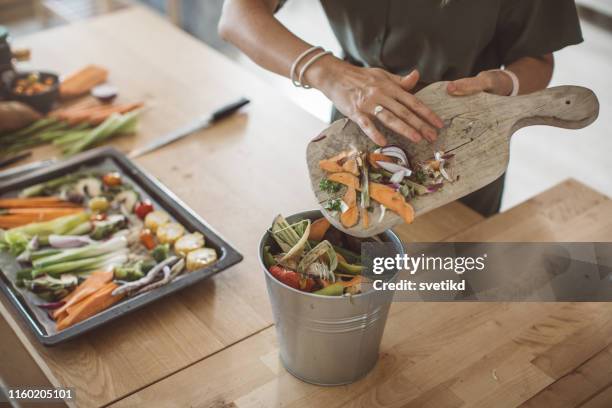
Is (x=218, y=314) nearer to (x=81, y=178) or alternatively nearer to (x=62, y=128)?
(x=81, y=178)

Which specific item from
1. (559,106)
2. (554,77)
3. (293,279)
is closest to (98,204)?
(293,279)

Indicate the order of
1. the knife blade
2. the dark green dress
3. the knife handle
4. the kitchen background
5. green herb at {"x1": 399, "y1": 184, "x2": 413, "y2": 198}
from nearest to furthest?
green herb at {"x1": 399, "y1": 184, "x2": 413, "y2": 198} → the dark green dress → the knife blade → the knife handle → the kitchen background

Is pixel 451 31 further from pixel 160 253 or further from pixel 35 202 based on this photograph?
pixel 35 202

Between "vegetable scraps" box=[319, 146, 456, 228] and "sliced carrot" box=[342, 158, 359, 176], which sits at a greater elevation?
"sliced carrot" box=[342, 158, 359, 176]

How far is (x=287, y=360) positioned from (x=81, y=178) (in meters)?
0.83

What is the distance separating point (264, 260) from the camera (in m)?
1.20

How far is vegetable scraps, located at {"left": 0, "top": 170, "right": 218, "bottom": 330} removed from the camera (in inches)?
57.4

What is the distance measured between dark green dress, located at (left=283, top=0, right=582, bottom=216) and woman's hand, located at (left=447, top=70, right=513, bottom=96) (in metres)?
0.22

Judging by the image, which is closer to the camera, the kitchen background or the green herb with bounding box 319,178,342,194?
the green herb with bounding box 319,178,342,194

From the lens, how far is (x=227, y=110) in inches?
83.1

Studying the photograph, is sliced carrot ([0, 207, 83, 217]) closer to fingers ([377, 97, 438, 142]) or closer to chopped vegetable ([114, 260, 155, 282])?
chopped vegetable ([114, 260, 155, 282])

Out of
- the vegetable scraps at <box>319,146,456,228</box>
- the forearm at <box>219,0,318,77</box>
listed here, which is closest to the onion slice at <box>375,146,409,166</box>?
the vegetable scraps at <box>319,146,456,228</box>

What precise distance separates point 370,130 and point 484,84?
26 cm

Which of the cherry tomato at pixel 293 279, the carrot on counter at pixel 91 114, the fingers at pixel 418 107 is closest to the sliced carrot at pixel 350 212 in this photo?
the cherry tomato at pixel 293 279
